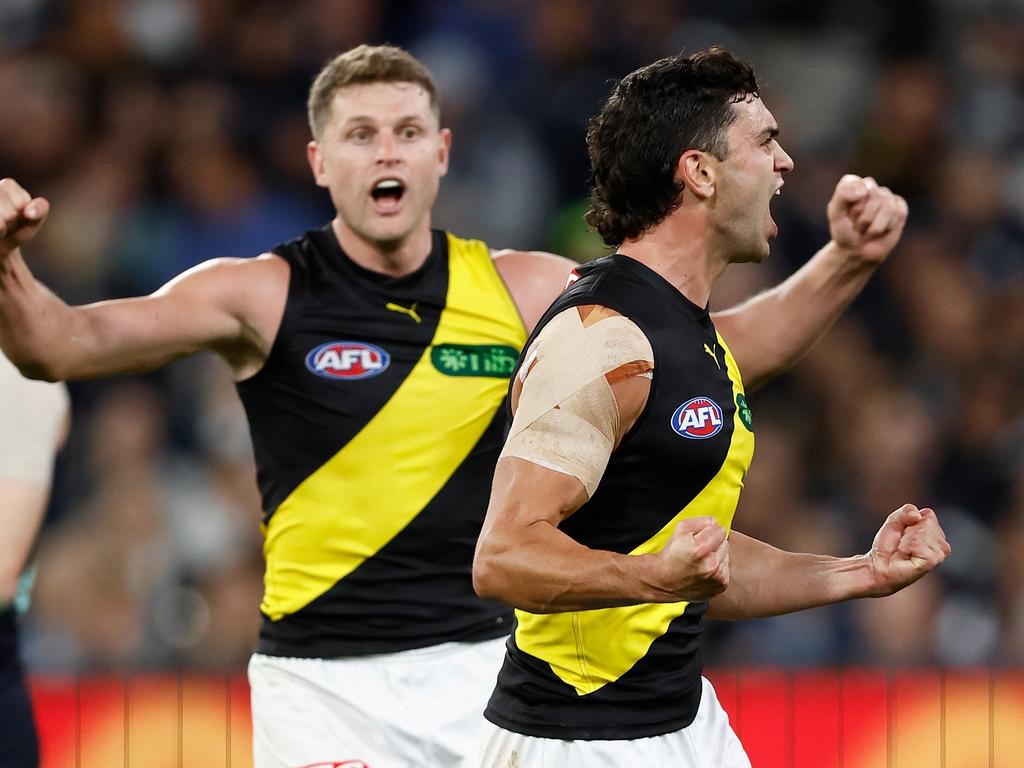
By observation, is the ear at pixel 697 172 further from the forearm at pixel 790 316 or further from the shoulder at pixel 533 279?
the shoulder at pixel 533 279

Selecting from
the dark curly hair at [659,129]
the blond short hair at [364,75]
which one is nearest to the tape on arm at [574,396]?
the dark curly hair at [659,129]

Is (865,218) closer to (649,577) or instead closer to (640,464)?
(640,464)

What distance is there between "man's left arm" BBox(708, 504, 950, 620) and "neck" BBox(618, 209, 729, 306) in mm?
686

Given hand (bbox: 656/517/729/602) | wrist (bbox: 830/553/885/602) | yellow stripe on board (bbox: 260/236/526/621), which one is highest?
yellow stripe on board (bbox: 260/236/526/621)

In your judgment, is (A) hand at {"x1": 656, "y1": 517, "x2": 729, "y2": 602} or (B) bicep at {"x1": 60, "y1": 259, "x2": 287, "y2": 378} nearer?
(A) hand at {"x1": 656, "y1": 517, "x2": 729, "y2": 602}

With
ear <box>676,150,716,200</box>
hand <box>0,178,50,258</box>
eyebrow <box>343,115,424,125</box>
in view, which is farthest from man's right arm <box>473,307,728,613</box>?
eyebrow <box>343,115,424,125</box>

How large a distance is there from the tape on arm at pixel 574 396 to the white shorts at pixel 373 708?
1.51 m

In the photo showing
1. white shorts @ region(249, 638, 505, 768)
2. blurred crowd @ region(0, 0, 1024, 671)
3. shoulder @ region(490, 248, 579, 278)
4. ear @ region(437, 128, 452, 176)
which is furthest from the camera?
blurred crowd @ region(0, 0, 1024, 671)

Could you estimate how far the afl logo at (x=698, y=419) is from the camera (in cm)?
334

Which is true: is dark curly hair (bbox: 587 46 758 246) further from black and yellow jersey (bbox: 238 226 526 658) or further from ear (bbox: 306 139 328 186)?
ear (bbox: 306 139 328 186)

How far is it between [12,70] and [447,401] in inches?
203

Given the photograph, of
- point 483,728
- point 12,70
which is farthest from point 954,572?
point 12,70

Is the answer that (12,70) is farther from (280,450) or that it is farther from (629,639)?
(629,639)

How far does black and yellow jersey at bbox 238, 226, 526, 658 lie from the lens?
455cm
